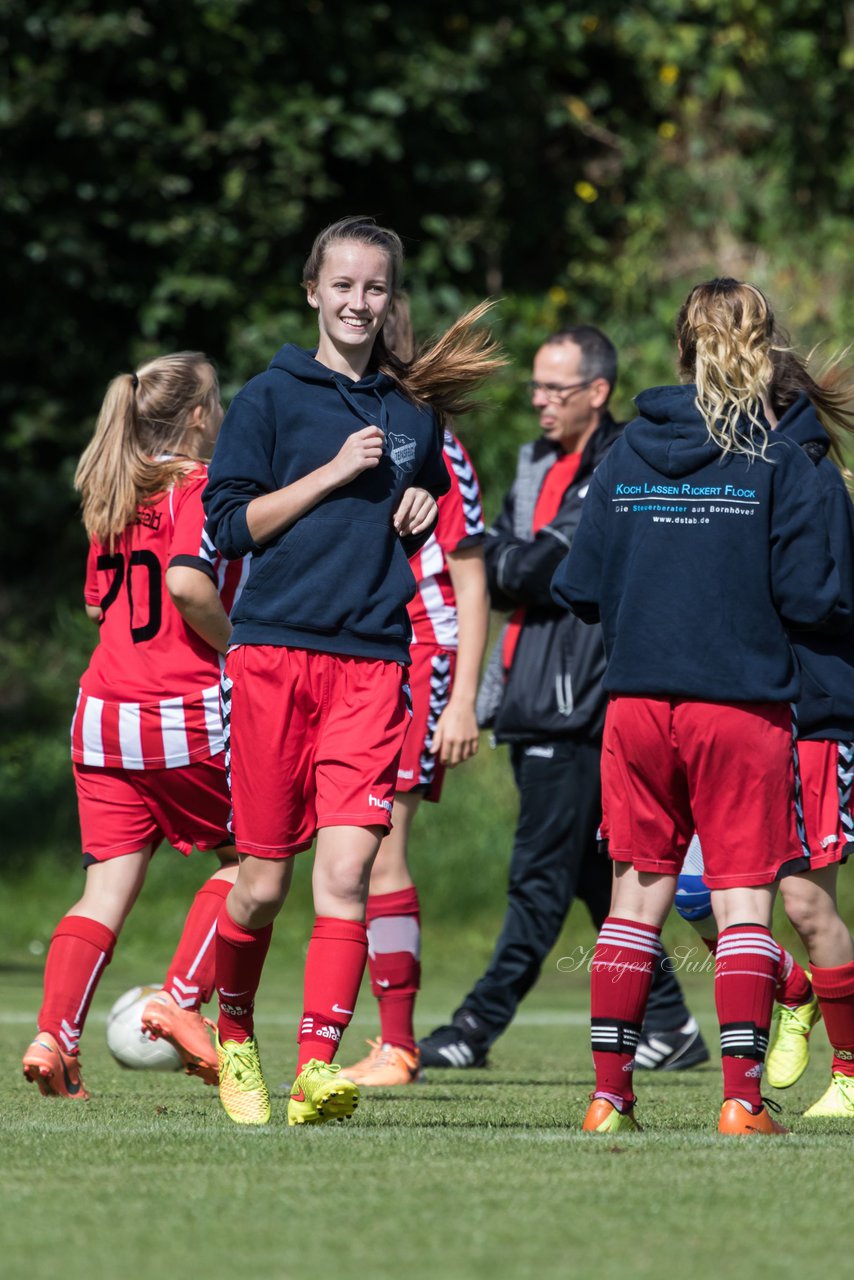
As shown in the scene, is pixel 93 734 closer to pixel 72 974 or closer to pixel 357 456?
pixel 72 974

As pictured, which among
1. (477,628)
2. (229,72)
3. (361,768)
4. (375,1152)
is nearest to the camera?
(375,1152)

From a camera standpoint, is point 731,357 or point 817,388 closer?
point 731,357

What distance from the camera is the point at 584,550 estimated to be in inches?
184

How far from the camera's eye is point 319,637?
4512 mm

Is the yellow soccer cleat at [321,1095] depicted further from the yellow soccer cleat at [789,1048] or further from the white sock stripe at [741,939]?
the yellow soccer cleat at [789,1048]

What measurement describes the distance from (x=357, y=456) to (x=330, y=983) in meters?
1.14

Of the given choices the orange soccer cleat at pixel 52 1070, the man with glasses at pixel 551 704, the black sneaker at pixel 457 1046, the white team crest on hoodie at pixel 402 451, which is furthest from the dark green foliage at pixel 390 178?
the white team crest on hoodie at pixel 402 451

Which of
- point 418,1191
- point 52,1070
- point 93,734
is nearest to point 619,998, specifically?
point 418,1191

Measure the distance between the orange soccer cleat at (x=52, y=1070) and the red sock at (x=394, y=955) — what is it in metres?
1.20

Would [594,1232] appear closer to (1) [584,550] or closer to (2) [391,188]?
(1) [584,550]

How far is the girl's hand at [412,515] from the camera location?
4.66m

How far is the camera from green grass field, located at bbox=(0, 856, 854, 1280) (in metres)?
2.98

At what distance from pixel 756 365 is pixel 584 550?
0.56 metres

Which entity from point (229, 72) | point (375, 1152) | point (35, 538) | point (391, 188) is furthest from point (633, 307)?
point (375, 1152)
